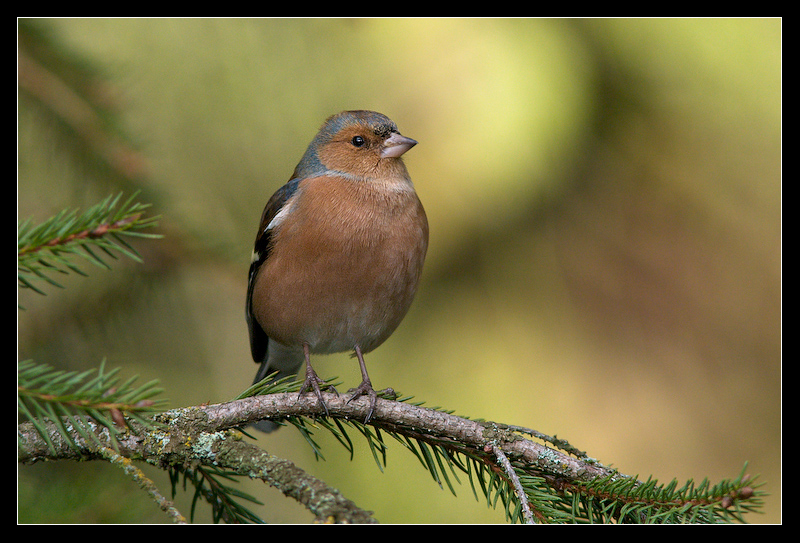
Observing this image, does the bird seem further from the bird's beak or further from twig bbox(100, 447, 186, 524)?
twig bbox(100, 447, 186, 524)

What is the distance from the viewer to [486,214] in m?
4.16

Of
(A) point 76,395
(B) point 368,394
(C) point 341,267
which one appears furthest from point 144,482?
(C) point 341,267

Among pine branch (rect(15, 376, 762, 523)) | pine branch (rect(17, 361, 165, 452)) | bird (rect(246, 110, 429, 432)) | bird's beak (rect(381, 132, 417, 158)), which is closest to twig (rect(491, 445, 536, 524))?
pine branch (rect(15, 376, 762, 523))

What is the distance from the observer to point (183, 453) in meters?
2.21

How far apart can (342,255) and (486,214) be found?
1189 mm

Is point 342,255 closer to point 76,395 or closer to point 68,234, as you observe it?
point 68,234

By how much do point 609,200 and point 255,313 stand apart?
2.45 m

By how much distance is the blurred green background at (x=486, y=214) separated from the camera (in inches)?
140

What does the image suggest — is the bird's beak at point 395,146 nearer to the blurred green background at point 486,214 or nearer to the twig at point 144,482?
the blurred green background at point 486,214

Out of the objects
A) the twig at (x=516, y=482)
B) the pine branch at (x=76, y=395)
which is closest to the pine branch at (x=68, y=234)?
the pine branch at (x=76, y=395)

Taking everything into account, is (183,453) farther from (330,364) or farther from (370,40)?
(370,40)

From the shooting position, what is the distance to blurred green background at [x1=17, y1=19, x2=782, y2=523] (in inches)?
140
